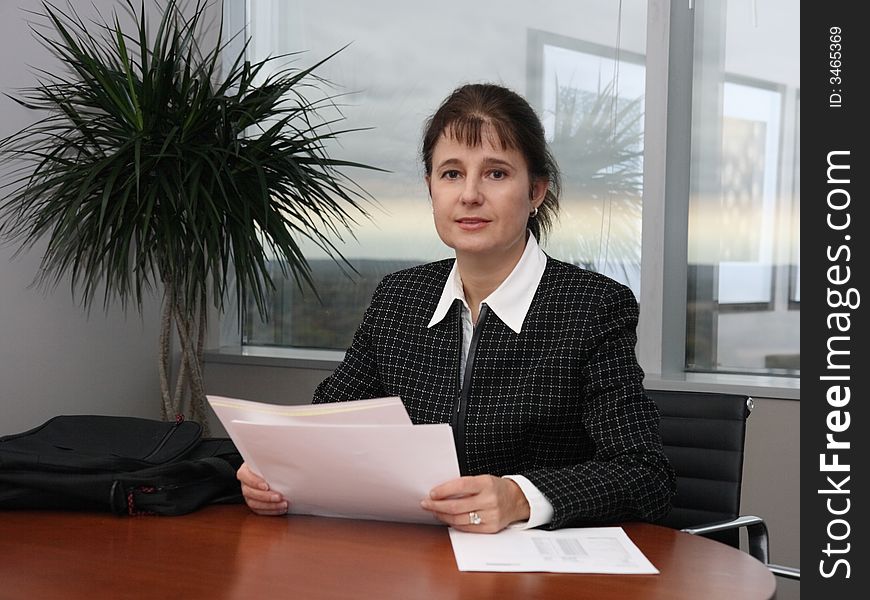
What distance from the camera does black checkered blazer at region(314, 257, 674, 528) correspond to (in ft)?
5.11

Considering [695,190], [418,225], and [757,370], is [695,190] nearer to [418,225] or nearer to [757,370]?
[757,370]

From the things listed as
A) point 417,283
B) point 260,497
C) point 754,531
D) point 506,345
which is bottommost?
point 754,531

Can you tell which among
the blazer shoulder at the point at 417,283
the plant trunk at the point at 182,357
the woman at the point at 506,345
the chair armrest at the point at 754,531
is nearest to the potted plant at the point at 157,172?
the plant trunk at the point at 182,357

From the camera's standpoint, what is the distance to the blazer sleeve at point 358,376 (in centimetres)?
196

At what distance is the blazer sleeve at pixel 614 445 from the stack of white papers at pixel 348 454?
0.65ft

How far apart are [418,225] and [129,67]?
4.29ft

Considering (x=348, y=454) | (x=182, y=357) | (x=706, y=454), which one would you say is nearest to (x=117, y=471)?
(x=348, y=454)

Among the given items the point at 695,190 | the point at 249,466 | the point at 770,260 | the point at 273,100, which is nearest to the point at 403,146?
the point at 273,100

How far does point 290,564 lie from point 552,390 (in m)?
0.61

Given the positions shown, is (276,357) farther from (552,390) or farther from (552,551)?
(552,551)

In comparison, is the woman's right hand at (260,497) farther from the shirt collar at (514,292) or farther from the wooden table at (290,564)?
the shirt collar at (514,292)

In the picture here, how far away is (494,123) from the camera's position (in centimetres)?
184

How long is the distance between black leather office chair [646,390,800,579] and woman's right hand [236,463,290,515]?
0.86 meters

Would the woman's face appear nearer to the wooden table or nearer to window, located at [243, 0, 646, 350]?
the wooden table
